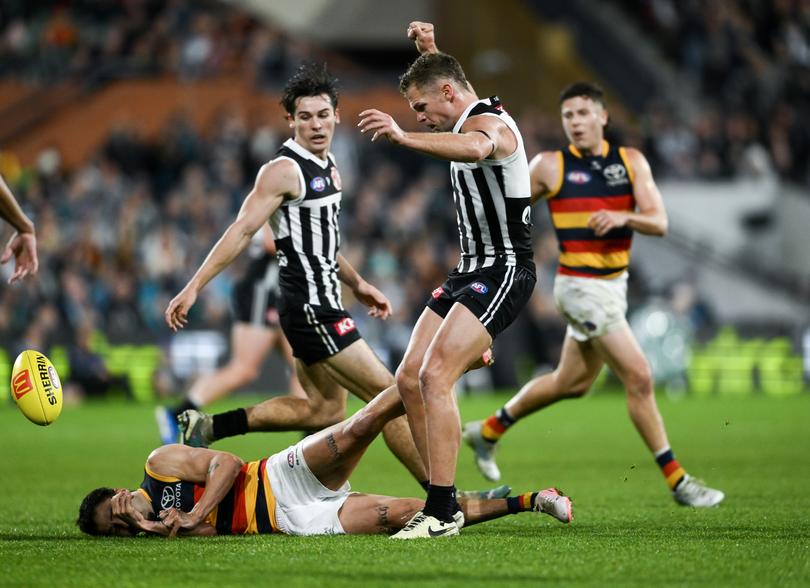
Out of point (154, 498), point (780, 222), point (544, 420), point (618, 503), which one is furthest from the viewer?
point (780, 222)

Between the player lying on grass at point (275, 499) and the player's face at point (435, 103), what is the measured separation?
4.69 feet

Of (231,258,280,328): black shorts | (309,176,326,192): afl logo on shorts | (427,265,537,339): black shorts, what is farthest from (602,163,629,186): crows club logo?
(231,258,280,328): black shorts

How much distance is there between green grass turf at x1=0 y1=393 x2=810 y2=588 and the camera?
→ 5906 millimetres

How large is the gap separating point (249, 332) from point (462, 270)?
4.01m

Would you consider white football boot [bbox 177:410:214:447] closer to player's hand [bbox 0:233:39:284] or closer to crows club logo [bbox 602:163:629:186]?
player's hand [bbox 0:233:39:284]

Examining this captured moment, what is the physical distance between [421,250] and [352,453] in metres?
13.6

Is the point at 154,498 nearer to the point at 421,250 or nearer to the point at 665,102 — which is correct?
the point at 421,250

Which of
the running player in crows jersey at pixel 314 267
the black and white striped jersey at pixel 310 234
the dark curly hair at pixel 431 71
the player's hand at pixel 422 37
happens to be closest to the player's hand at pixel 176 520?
the running player in crows jersey at pixel 314 267

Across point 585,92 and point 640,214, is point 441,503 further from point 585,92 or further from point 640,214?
point 585,92

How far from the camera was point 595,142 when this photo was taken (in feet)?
31.4

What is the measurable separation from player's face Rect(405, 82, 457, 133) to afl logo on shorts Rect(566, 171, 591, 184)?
2.33 m

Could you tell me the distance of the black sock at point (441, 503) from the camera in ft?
23.0

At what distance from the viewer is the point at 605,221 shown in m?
8.80

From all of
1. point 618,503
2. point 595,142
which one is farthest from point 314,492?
point 595,142
